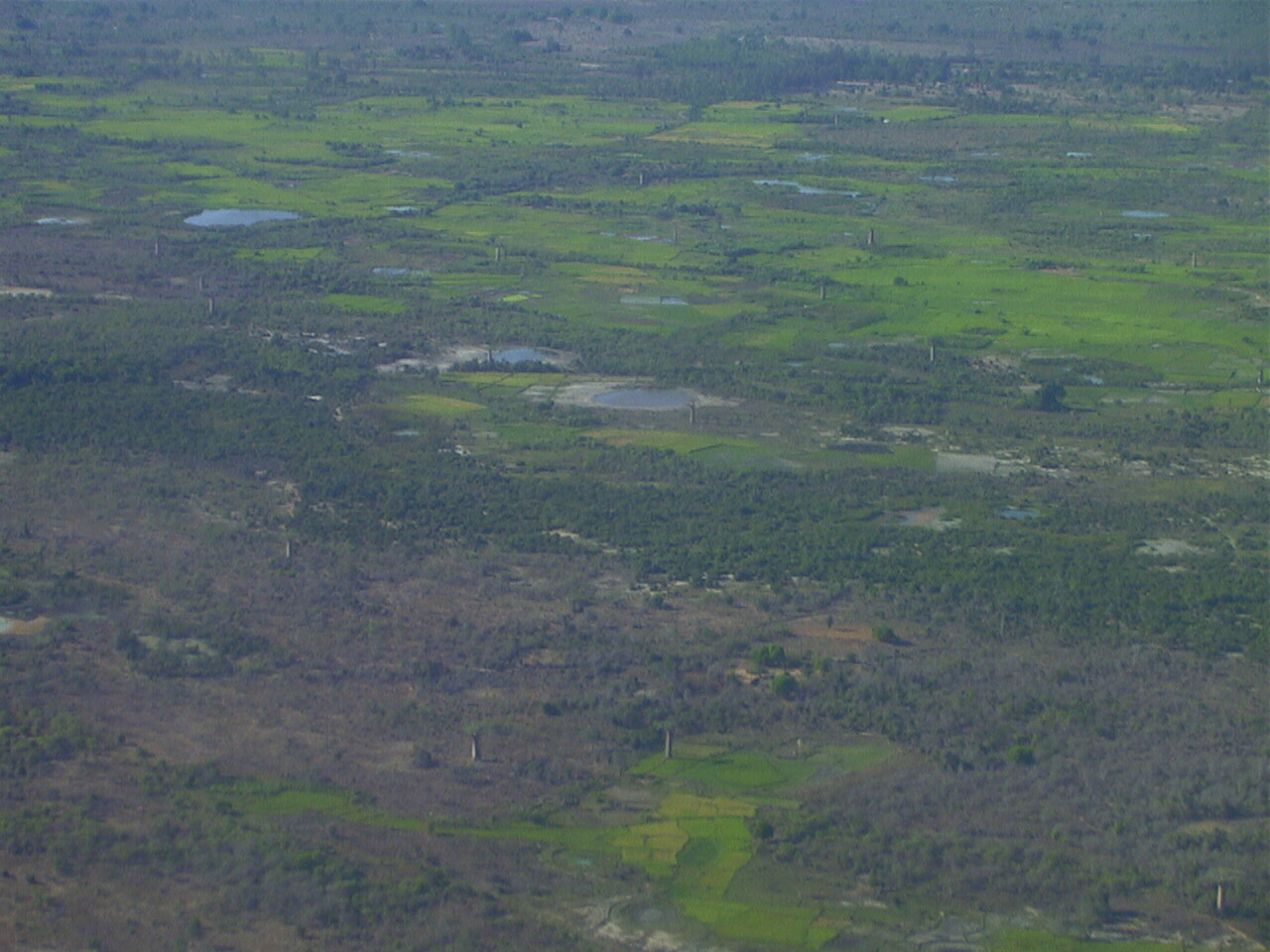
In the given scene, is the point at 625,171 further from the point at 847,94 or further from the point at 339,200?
the point at 847,94

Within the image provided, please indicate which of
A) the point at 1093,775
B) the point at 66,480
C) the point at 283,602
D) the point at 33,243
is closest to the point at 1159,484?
the point at 1093,775

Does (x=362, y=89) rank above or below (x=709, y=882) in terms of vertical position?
above

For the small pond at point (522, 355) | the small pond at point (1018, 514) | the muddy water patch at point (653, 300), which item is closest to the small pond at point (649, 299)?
the muddy water patch at point (653, 300)

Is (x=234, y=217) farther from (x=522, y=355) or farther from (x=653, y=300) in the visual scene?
(x=522, y=355)

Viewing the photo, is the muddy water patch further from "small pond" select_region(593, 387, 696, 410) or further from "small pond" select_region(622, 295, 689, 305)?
"small pond" select_region(593, 387, 696, 410)

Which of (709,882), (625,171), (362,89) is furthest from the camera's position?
(362,89)

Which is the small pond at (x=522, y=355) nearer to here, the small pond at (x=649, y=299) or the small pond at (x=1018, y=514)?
the small pond at (x=649, y=299)
